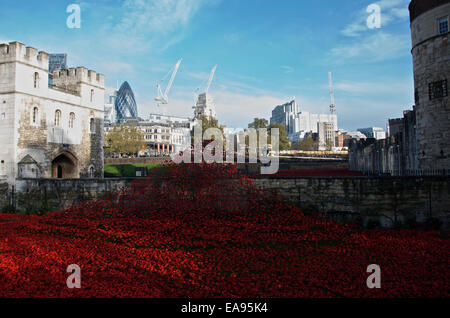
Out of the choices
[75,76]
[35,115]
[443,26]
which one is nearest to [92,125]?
[75,76]

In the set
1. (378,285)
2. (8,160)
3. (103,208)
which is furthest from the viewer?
(8,160)

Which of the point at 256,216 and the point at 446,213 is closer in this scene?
the point at 446,213

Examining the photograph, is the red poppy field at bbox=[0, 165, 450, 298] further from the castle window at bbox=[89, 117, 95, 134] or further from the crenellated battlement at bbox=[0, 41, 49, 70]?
the castle window at bbox=[89, 117, 95, 134]

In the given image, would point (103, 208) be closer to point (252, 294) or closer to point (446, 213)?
point (252, 294)

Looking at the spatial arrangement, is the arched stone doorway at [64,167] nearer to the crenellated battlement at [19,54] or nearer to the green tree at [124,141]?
the crenellated battlement at [19,54]
